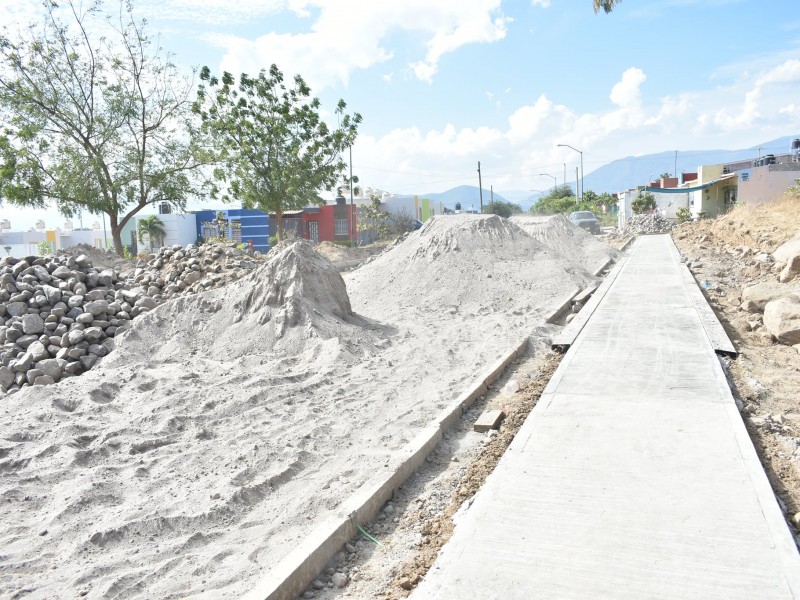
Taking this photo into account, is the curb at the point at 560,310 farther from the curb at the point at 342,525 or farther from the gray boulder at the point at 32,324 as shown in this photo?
the gray boulder at the point at 32,324

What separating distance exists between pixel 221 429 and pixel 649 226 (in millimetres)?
41956

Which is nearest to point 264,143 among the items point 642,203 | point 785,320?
point 785,320

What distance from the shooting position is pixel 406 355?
859 cm

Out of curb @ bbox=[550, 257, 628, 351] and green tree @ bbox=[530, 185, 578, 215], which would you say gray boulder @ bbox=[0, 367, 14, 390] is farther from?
green tree @ bbox=[530, 185, 578, 215]

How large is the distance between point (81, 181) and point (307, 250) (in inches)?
678

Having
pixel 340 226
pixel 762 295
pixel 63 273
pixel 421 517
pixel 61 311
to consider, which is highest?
pixel 340 226

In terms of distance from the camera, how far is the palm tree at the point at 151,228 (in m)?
50.6

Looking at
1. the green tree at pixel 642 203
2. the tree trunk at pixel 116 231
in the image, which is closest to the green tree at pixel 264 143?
the tree trunk at pixel 116 231

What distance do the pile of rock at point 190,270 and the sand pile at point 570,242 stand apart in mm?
11543

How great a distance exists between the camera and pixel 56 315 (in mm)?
9453

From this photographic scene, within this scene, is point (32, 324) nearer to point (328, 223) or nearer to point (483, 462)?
point (483, 462)

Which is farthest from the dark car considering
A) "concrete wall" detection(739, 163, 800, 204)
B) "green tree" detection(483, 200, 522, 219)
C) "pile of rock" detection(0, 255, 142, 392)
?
"pile of rock" detection(0, 255, 142, 392)

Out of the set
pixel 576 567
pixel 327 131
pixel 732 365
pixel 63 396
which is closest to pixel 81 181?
pixel 327 131

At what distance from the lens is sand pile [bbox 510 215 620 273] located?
72.7 feet
